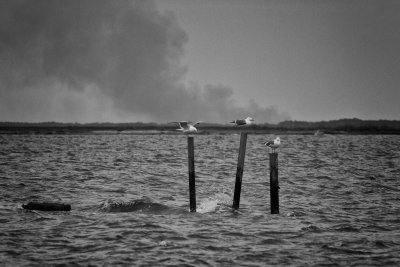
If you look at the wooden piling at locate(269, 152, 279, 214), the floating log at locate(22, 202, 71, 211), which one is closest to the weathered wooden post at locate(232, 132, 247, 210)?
the wooden piling at locate(269, 152, 279, 214)

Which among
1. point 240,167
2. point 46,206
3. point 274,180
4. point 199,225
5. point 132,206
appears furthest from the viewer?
point 132,206

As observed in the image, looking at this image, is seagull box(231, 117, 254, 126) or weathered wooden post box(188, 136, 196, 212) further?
seagull box(231, 117, 254, 126)

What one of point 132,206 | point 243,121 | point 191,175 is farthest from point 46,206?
point 243,121

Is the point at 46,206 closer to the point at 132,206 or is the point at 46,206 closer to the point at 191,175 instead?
the point at 132,206

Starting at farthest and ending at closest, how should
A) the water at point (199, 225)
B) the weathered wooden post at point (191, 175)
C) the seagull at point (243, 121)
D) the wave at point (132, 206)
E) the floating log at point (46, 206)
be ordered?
the seagull at point (243, 121) < the wave at point (132, 206) < the floating log at point (46, 206) < the weathered wooden post at point (191, 175) < the water at point (199, 225)

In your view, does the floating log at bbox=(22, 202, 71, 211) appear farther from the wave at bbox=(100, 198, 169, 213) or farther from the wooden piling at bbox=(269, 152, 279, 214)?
the wooden piling at bbox=(269, 152, 279, 214)

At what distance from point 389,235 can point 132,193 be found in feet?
44.4

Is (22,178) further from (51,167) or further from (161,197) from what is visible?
(161,197)

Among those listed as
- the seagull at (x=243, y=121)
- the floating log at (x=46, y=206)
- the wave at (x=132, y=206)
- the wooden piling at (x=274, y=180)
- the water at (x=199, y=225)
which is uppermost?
the seagull at (x=243, y=121)

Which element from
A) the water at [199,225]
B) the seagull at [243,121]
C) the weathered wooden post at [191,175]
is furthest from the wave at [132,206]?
the seagull at [243,121]

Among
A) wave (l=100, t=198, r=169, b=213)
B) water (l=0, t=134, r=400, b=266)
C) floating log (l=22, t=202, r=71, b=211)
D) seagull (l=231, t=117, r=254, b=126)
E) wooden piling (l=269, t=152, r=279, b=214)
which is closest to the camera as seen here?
water (l=0, t=134, r=400, b=266)

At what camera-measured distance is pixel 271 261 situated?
14.0 m

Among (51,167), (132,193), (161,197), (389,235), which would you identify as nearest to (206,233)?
(389,235)

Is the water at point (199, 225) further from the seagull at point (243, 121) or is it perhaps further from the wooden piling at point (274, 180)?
the seagull at point (243, 121)
